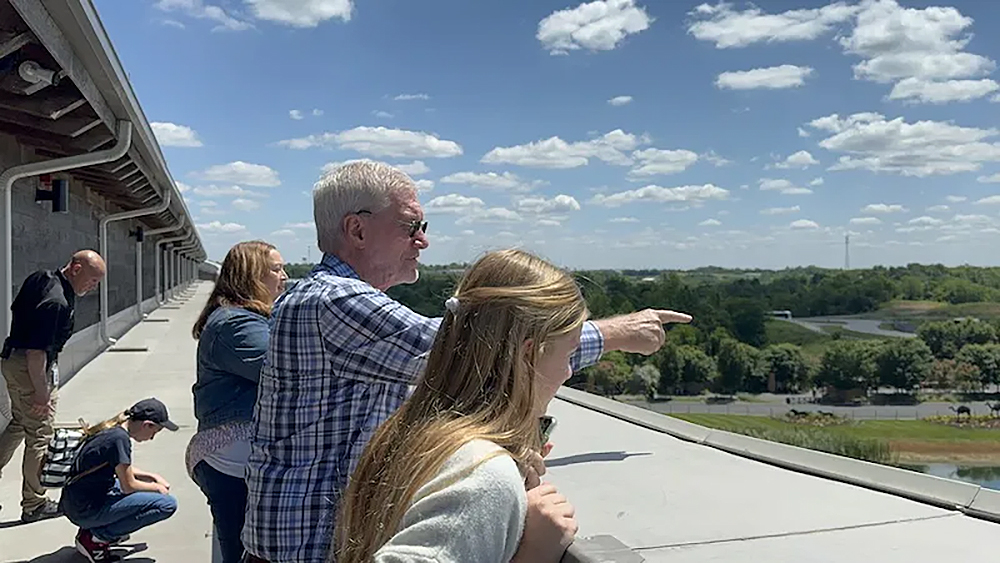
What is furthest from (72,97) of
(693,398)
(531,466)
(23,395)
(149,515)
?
(693,398)

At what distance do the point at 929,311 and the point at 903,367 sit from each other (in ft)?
38.2

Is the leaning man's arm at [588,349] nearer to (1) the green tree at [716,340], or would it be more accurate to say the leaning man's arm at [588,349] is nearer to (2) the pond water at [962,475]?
(2) the pond water at [962,475]

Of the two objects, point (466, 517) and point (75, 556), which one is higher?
point (466, 517)

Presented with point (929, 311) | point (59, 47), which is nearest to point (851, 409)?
point (929, 311)

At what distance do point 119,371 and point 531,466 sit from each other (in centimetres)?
1246

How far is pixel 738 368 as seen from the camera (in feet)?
146

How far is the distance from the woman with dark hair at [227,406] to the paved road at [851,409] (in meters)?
34.5

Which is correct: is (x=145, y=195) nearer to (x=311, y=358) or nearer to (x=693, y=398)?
(x=311, y=358)

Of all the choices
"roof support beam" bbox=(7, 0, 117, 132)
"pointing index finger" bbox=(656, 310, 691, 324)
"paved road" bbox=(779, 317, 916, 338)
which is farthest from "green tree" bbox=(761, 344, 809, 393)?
"pointing index finger" bbox=(656, 310, 691, 324)

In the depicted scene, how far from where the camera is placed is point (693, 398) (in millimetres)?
44531

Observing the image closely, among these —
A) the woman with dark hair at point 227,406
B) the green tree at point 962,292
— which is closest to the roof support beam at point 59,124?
the woman with dark hair at point 227,406

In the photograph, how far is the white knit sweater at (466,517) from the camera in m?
1.26

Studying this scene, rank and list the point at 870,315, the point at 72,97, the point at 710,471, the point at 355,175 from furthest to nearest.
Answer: the point at 870,315 < the point at 72,97 < the point at 710,471 < the point at 355,175

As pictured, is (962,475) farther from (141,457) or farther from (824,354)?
(824,354)
